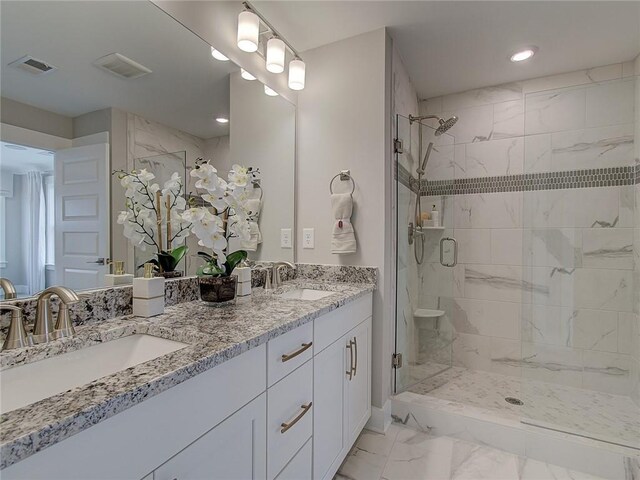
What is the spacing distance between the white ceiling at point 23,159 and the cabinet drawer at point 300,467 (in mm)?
1174

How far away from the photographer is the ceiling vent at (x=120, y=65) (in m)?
1.14

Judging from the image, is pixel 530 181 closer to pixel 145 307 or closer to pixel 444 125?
pixel 444 125

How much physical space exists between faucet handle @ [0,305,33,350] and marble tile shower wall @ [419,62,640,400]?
8.03 ft

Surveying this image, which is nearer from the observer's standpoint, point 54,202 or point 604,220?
point 54,202

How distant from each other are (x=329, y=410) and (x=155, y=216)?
3.50ft

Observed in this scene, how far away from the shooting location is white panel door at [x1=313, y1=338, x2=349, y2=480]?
1.26m

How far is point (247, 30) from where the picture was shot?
159 centimetres

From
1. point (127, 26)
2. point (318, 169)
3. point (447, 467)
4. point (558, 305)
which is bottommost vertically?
point (447, 467)

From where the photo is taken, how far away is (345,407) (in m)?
1.52

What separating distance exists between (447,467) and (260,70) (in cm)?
239

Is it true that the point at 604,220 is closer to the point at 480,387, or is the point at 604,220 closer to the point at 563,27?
the point at 563,27

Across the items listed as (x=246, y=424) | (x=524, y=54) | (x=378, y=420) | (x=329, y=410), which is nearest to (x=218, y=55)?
(x=246, y=424)

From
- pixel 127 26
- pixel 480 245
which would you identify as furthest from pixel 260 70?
pixel 480 245

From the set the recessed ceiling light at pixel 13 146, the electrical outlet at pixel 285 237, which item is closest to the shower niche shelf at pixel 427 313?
the electrical outlet at pixel 285 237
